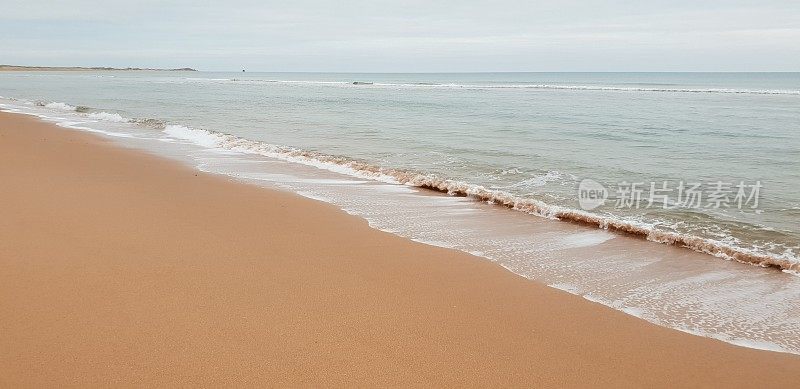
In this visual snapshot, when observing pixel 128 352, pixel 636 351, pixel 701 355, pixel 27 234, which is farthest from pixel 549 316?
pixel 27 234

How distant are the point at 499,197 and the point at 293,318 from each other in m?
5.41

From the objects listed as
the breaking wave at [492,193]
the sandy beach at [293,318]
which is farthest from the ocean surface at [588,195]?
the sandy beach at [293,318]

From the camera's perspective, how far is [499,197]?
8.87 m

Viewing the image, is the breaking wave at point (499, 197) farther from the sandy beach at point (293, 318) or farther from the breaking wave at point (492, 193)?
the sandy beach at point (293, 318)

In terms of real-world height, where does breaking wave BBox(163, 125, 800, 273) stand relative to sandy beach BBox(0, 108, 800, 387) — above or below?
above

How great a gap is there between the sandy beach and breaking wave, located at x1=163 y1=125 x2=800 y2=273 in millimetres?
2588

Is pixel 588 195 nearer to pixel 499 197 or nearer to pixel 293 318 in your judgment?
pixel 499 197

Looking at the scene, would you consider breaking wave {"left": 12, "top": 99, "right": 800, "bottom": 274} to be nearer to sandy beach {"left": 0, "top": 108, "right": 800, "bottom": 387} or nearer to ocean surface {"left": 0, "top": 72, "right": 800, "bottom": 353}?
ocean surface {"left": 0, "top": 72, "right": 800, "bottom": 353}

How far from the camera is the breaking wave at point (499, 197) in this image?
6266 mm

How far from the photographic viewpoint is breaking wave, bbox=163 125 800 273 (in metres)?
6.27

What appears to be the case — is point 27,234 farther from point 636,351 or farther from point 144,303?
point 636,351

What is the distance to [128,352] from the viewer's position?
3463 mm

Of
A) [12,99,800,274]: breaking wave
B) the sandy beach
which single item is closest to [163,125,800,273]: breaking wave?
[12,99,800,274]: breaking wave

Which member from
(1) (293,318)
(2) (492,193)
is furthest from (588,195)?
(1) (293,318)
